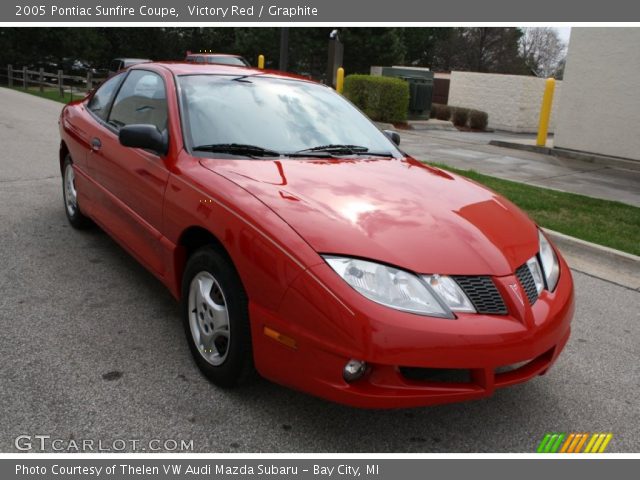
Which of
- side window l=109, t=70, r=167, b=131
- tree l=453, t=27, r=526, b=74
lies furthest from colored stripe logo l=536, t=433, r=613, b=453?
tree l=453, t=27, r=526, b=74

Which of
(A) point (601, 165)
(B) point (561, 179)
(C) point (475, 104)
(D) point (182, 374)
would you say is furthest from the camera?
(C) point (475, 104)

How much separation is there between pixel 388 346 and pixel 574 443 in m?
1.12

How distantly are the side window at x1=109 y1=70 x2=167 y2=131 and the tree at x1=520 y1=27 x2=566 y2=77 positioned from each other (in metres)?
53.3

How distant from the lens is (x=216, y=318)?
3006mm

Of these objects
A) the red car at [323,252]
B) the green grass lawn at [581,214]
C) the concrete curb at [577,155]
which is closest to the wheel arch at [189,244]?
the red car at [323,252]

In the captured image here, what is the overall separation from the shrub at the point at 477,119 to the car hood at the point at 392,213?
709 inches

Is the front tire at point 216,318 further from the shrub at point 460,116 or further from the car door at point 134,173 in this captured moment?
the shrub at point 460,116

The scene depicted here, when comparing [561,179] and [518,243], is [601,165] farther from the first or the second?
[518,243]

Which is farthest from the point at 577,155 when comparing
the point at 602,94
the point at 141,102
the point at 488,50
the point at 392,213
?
the point at 488,50

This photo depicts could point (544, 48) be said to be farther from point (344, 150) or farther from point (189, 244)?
point (189, 244)

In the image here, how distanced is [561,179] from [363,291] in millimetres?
8349

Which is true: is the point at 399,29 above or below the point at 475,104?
above

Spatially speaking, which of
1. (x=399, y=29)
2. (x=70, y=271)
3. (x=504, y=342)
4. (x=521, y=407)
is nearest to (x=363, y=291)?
(x=504, y=342)
